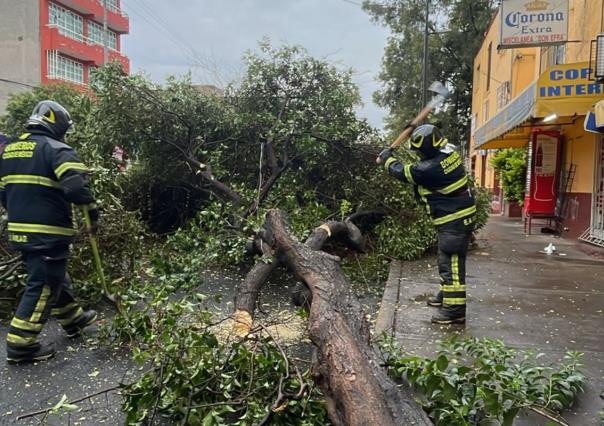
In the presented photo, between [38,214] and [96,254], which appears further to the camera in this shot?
[96,254]

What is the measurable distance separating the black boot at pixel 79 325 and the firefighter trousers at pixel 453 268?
310cm

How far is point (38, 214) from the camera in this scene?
3.92m

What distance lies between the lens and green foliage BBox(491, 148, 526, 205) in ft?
42.7

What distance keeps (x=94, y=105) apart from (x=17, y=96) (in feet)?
41.7

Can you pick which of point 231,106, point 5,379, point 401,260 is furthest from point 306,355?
point 231,106

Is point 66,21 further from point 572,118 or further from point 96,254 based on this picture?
point 96,254

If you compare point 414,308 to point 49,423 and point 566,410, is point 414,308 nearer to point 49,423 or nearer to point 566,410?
point 566,410

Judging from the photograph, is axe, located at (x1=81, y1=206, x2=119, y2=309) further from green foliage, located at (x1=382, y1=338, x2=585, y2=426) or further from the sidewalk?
green foliage, located at (x1=382, y1=338, x2=585, y2=426)

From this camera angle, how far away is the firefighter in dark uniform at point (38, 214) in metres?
3.84

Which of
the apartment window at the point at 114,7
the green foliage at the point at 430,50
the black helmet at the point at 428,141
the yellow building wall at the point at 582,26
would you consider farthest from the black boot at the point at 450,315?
the apartment window at the point at 114,7

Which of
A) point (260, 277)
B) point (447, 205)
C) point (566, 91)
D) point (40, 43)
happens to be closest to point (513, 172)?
point (566, 91)

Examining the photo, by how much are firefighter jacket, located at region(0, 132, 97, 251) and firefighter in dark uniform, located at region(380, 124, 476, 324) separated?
108 inches

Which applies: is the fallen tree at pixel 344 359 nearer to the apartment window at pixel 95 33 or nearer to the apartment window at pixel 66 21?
the apartment window at pixel 66 21

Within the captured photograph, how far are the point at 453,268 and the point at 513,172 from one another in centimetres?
975
